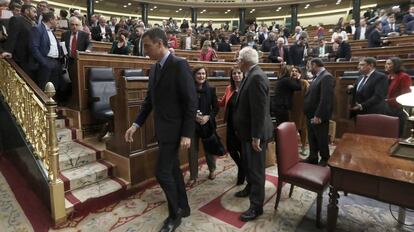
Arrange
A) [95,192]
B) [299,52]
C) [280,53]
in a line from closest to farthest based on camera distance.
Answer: [95,192] → [299,52] → [280,53]

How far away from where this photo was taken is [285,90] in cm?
380

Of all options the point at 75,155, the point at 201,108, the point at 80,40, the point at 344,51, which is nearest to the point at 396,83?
the point at 201,108

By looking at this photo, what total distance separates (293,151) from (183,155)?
143cm

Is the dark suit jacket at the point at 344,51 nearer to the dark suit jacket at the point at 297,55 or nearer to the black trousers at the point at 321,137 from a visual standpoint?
the dark suit jacket at the point at 297,55

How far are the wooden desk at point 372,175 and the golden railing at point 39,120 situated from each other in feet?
6.73

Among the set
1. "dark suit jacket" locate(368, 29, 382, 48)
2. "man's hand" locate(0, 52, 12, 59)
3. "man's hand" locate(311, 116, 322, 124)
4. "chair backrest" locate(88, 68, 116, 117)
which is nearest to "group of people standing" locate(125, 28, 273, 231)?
"man's hand" locate(311, 116, 322, 124)

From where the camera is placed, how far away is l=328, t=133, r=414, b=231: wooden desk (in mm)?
1536

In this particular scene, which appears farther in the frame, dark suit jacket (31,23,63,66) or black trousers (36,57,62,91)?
black trousers (36,57,62,91)

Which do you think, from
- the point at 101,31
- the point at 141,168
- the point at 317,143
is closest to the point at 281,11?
the point at 101,31

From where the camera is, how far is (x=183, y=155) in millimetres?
3404

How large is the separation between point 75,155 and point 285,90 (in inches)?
107

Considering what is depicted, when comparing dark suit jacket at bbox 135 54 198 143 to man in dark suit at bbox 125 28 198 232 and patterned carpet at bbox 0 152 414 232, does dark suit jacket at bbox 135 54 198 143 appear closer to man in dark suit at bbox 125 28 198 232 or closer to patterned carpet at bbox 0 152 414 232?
man in dark suit at bbox 125 28 198 232

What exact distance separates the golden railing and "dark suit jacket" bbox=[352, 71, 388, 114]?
11.1ft

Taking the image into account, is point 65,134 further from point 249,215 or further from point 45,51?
point 249,215
